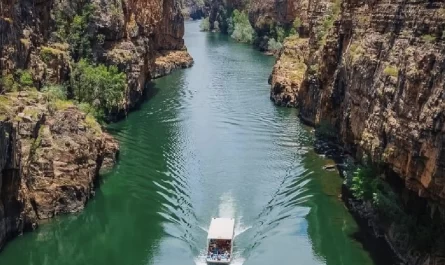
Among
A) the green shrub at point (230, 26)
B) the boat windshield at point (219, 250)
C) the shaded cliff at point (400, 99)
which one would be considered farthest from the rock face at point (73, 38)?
the green shrub at point (230, 26)

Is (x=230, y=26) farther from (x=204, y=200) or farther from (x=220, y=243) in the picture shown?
(x=220, y=243)

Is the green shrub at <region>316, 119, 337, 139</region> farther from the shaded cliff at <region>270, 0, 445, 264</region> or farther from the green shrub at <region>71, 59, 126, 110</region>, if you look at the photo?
the green shrub at <region>71, 59, 126, 110</region>

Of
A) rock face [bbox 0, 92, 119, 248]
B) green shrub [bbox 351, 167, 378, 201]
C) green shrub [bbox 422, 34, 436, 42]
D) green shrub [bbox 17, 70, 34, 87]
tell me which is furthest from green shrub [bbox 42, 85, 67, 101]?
green shrub [bbox 422, 34, 436, 42]

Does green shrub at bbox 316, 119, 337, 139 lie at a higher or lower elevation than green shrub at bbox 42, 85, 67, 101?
lower

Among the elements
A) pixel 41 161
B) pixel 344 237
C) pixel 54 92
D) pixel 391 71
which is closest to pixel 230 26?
pixel 54 92

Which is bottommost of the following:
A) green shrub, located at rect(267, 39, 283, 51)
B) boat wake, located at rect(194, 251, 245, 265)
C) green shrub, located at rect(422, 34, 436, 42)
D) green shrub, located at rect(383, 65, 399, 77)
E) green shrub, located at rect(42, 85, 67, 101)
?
boat wake, located at rect(194, 251, 245, 265)

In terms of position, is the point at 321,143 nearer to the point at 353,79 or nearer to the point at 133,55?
the point at 353,79
